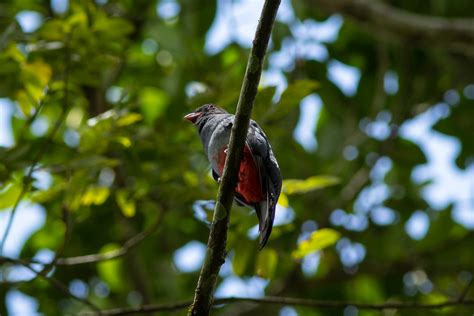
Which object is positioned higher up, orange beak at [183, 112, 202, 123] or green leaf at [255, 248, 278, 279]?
orange beak at [183, 112, 202, 123]

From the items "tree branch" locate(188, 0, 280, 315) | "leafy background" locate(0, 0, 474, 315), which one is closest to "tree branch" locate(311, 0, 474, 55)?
"leafy background" locate(0, 0, 474, 315)

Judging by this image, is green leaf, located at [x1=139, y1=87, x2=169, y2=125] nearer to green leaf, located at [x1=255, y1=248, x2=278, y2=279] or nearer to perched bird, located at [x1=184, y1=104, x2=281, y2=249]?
green leaf, located at [x1=255, y1=248, x2=278, y2=279]

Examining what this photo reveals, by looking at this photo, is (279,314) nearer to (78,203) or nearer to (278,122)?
(278,122)

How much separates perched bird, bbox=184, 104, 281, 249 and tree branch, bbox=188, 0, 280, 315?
0.19m

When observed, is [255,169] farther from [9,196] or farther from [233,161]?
[9,196]

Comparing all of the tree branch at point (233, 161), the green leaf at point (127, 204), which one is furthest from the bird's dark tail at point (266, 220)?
the green leaf at point (127, 204)

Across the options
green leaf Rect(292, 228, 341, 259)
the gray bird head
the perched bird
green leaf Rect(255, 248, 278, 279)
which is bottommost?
green leaf Rect(255, 248, 278, 279)

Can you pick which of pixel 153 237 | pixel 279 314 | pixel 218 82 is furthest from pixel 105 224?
pixel 218 82

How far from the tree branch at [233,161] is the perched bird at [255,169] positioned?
0.19m

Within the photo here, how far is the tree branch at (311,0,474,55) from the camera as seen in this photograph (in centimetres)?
502

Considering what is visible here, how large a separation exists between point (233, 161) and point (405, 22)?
293cm

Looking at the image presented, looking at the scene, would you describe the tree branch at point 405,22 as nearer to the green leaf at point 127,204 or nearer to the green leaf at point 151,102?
the green leaf at point 151,102

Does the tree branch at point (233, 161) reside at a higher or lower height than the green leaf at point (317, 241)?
higher

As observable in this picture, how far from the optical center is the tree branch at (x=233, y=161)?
2.48 metres
